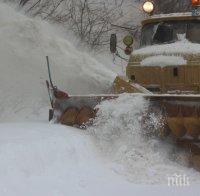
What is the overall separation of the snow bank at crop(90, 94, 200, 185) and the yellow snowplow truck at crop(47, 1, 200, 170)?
15cm

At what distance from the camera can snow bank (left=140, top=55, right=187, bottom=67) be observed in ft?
25.4

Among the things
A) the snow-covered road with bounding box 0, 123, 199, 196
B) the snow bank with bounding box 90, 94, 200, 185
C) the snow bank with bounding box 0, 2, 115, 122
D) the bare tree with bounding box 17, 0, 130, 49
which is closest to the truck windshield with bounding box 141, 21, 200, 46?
the snow bank with bounding box 90, 94, 200, 185

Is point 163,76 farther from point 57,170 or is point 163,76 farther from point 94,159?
point 57,170

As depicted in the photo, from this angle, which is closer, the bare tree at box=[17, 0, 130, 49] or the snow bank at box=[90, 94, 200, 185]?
the snow bank at box=[90, 94, 200, 185]

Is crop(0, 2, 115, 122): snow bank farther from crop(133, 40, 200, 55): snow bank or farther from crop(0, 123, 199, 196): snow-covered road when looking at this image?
crop(0, 123, 199, 196): snow-covered road

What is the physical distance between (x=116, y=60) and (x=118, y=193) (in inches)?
434

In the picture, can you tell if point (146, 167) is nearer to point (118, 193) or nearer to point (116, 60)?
point (118, 193)

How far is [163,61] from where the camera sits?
308 inches

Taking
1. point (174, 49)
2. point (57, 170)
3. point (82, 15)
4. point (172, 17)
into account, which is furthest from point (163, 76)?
point (82, 15)

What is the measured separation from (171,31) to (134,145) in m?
2.43

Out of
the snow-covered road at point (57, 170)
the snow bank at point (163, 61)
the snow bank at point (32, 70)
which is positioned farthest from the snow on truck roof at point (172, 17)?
the snow bank at point (32, 70)

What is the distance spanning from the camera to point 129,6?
19.2 meters

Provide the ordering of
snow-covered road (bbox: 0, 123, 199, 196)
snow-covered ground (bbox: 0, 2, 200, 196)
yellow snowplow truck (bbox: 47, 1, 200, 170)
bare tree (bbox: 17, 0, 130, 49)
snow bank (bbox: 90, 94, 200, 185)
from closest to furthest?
snow-covered road (bbox: 0, 123, 199, 196), snow-covered ground (bbox: 0, 2, 200, 196), snow bank (bbox: 90, 94, 200, 185), yellow snowplow truck (bbox: 47, 1, 200, 170), bare tree (bbox: 17, 0, 130, 49)

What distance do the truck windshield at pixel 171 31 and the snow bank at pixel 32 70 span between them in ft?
9.45
